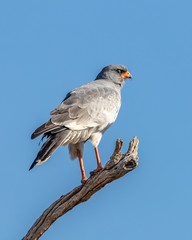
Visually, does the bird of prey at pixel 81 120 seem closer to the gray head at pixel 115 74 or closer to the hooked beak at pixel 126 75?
the gray head at pixel 115 74

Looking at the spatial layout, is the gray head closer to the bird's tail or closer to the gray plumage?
the gray plumage

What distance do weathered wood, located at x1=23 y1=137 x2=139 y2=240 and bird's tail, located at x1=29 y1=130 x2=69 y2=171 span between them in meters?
0.87

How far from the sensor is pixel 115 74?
10.7m

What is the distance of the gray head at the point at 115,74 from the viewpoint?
1067cm

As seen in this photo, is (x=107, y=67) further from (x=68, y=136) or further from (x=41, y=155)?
(x=41, y=155)

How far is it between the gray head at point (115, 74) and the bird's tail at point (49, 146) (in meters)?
2.78

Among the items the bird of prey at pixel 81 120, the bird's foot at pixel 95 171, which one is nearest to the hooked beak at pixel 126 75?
the bird of prey at pixel 81 120

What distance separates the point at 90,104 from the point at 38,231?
277 cm

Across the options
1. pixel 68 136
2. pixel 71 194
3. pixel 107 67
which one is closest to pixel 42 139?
pixel 68 136

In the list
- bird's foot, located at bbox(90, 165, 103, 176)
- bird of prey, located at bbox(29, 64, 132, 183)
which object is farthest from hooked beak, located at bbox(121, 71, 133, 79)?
bird's foot, located at bbox(90, 165, 103, 176)

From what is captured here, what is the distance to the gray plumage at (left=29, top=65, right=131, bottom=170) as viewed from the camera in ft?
26.4

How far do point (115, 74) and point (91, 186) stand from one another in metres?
3.79

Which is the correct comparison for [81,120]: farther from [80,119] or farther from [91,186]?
[91,186]

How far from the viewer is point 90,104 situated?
354 inches
